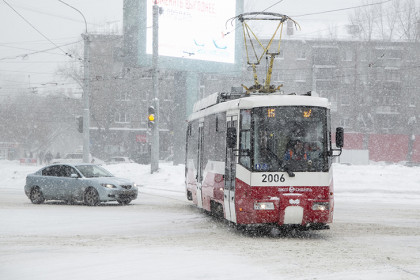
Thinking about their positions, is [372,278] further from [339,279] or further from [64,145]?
[64,145]

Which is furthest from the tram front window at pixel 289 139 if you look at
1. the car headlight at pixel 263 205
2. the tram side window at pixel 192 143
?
the tram side window at pixel 192 143

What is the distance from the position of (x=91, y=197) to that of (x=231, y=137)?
8.38 metres

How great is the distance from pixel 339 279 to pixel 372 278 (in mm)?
421

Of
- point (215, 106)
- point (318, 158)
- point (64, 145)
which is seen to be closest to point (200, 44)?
point (215, 106)

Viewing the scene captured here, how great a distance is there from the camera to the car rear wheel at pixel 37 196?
848 inches

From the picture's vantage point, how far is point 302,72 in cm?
8212

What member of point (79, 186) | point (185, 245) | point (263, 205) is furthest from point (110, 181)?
point (185, 245)

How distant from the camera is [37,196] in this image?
21.6 metres

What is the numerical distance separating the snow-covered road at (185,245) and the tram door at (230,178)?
0.45m

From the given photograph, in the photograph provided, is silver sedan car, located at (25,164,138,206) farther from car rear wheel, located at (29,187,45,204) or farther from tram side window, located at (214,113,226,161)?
tram side window, located at (214,113,226,161)

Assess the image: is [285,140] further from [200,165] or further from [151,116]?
[151,116]

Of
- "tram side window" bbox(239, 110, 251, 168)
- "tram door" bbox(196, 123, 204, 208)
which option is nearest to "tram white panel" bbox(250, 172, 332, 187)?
"tram side window" bbox(239, 110, 251, 168)

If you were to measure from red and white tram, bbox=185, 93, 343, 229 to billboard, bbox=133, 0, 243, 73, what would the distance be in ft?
103

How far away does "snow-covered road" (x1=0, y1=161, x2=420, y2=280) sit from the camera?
348 inches
